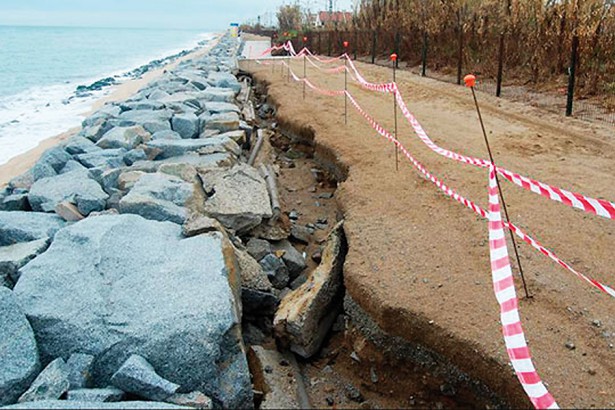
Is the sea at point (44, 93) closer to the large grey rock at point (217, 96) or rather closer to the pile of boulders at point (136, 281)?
the large grey rock at point (217, 96)

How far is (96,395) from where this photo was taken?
109 inches

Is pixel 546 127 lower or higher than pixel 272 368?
higher

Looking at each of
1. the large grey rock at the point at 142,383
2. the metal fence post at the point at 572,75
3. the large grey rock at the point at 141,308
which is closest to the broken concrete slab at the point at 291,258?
the large grey rock at the point at 141,308

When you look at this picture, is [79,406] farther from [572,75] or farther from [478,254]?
[572,75]

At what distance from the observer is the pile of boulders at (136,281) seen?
9.72ft

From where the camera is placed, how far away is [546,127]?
888 cm

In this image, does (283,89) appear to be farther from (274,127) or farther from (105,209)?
(105,209)

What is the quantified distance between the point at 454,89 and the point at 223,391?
1209 cm

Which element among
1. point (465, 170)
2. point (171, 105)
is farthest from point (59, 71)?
point (465, 170)

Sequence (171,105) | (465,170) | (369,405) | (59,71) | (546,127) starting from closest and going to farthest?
1. (369,405)
2. (465,170)
3. (546,127)
4. (171,105)
5. (59,71)

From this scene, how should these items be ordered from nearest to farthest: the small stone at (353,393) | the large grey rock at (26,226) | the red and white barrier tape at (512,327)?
the red and white barrier tape at (512,327)
the small stone at (353,393)
the large grey rock at (26,226)

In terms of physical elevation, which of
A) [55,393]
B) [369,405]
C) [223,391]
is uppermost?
[55,393]

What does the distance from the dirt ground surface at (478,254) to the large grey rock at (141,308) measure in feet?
3.64

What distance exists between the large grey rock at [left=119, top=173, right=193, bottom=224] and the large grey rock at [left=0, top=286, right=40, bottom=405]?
1748mm
